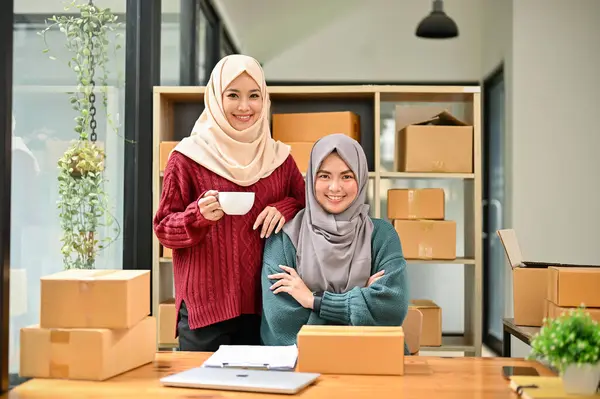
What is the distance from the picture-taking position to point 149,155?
358 cm

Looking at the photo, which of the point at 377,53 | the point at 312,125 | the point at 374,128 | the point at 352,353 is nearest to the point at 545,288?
the point at 374,128

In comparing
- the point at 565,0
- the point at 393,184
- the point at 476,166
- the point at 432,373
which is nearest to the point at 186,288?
the point at 432,373

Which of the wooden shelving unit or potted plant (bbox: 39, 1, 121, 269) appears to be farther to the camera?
the wooden shelving unit

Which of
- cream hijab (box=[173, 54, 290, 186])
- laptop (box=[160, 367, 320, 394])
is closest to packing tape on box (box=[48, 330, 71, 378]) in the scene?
laptop (box=[160, 367, 320, 394])

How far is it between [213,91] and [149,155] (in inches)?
44.7

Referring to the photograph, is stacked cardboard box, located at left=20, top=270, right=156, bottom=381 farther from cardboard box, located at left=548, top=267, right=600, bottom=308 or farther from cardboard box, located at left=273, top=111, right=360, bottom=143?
cardboard box, located at left=273, top=111, right=360, bottom=143

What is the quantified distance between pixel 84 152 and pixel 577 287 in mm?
1757

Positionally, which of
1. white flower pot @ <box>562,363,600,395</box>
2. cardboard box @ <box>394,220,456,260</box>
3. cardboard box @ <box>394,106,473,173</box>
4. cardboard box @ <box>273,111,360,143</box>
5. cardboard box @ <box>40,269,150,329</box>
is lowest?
white flower pot @ <box>562,363,600,395</box>

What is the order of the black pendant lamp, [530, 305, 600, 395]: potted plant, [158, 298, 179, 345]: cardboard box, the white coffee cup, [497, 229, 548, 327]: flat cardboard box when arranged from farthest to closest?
the black pendant lamp < [158, 298, 179, 345]: cardboard box < [497, 229, 548, 327]: flat cardboard box < the white coffee cup < [530, 305, 600, 395]: potted plant

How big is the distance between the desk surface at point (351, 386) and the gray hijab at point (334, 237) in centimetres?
51

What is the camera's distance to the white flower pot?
1477mm

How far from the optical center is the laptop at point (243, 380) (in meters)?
1.56

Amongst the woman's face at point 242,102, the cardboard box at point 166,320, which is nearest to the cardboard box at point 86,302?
the woman's face at point 242,102

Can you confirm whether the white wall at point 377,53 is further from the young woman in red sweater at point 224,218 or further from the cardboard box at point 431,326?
the young woman in red sweater at point 224,218
